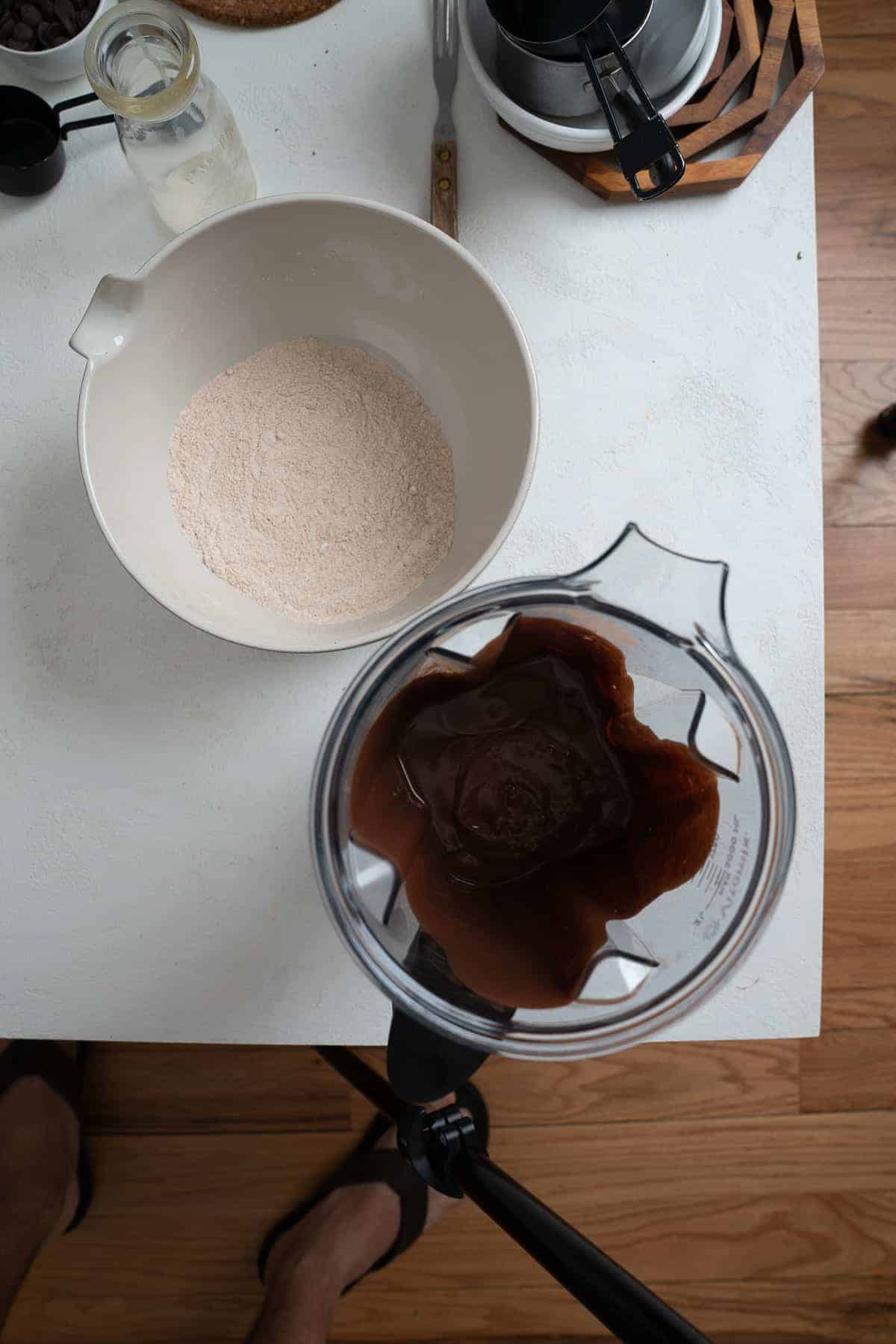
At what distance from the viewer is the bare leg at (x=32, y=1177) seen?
1079 mm

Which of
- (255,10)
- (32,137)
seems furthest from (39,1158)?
(255,10)

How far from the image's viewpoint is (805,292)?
0.72 m

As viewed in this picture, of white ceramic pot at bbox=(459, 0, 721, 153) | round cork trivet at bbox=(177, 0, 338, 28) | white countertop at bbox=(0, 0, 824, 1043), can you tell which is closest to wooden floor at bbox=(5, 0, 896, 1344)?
white countertop at bbox=(0, 0, 824, 1043)

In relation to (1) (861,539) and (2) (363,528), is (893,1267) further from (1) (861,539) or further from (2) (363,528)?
(2) (363,528)

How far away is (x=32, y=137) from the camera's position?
2.30 feet

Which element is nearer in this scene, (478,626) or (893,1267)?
(478,626)

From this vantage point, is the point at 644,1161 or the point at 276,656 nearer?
the point at 276,656

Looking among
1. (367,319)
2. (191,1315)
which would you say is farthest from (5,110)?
(191,1315)

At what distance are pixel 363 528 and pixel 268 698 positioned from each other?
0.14 m

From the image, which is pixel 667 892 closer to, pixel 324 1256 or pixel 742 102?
pixel 742 102

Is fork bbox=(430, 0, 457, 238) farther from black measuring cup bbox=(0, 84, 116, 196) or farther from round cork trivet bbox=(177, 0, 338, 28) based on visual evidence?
black measuring cup bbox=(0, 84, 116, 196)

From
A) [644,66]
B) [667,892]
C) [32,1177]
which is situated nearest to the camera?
[667,892]

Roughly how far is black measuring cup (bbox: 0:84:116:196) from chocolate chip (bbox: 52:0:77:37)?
0.05 m

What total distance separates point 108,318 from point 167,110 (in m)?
0.13
